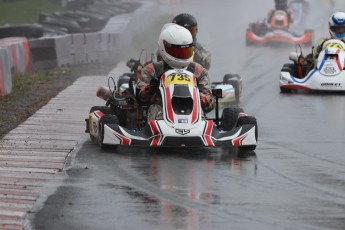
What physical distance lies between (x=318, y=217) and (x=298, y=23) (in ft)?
95.1

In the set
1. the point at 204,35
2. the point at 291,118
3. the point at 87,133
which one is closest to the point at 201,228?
the point at 87,133

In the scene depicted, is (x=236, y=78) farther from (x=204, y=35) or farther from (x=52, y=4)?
(x=52, y=4)

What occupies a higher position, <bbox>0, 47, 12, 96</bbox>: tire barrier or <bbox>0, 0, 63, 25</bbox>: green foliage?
<bbox>0, 47, 12, 96</bbox>: tire barrier

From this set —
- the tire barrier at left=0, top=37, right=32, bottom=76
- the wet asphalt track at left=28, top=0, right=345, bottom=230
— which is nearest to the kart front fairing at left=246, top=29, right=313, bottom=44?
the tire barrier at left=0, top=37, right=32, bottom=76

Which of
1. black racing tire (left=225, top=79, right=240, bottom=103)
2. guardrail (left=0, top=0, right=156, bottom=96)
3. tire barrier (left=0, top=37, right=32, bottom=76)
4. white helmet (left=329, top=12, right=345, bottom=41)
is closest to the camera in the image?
black racing tire (left=225, top=79, right=240, bottom=103)

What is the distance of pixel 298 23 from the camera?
35.8m

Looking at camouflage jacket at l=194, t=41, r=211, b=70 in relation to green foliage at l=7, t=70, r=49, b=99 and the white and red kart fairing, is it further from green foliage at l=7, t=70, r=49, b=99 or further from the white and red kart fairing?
the white and red kart fairing

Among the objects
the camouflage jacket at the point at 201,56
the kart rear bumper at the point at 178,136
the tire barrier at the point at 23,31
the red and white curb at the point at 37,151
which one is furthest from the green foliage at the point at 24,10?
the kart rear bumper at the point at 178,136

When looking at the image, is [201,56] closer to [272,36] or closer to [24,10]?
[272,36]

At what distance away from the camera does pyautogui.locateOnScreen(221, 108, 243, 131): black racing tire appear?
1084 cm

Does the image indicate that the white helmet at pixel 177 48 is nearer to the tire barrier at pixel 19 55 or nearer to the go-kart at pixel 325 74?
the go-kart at pixel 325 74

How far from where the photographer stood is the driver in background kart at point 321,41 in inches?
658

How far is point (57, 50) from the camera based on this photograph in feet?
65.1

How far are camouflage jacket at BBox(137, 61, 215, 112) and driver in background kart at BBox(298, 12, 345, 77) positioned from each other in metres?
6.05
